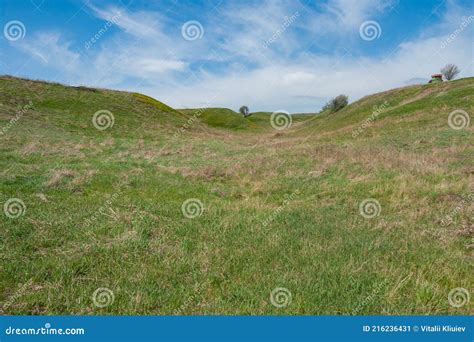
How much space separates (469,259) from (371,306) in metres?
2.75

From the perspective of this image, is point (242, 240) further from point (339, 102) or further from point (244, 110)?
point (244, 110)

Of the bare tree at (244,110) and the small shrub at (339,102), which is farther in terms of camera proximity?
the bare tree at (244,110)

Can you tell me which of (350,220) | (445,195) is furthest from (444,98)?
(350,220)

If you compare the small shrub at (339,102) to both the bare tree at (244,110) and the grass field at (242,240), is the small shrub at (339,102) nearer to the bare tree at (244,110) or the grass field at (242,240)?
the bare tree at (244,110)

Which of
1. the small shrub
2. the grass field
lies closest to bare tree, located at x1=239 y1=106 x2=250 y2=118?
the small shrub

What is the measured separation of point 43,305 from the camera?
4.28 meters

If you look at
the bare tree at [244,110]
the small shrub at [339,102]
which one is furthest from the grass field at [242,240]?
the bare tree at [244,110]

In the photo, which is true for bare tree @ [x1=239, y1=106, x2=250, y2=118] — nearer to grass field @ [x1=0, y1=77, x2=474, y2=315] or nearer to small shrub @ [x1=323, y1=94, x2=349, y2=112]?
small shrub @ [x1=323, y1=94, x2=349, y2=112]

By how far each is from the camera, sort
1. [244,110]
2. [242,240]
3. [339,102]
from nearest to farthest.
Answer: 1. [242,240]
2. [339,102]
3. [244,110]

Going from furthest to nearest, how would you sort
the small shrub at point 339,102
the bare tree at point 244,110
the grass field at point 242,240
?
the bare tree at point 244,110 → the small shrub at point 339,102 → the grass field at point 242,240

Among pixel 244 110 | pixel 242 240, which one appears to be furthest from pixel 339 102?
pixel 242 240

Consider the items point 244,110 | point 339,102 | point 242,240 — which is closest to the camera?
point 242,240

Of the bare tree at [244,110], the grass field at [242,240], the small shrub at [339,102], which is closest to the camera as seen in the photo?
the grass field at [242,240]

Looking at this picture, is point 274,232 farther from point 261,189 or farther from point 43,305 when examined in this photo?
point 261,189
